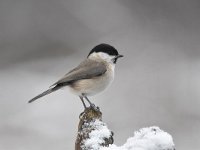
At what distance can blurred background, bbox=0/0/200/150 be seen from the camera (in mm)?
6395

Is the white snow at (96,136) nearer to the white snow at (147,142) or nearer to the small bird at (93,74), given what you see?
the white snow at (147,142)

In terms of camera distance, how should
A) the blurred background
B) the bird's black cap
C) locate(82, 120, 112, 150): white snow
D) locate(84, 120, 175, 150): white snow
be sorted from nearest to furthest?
locate(84, 120, 175, 150): white snow → locate(82, 120, 112, 150): white snow → the bird's black cap → the blurred background

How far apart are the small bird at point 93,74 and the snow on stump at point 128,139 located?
5.62 ft

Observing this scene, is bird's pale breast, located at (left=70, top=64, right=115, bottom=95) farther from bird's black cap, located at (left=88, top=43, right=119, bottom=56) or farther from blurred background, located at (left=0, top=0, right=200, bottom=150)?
blurred background, located at (left=0, top=0, right=200, bottom=150)

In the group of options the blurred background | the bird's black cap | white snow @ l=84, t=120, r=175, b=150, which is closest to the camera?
white snow @ l=84, t=120, r=175, b=150

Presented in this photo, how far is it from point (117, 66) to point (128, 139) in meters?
6.92

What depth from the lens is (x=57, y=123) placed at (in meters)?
6.68

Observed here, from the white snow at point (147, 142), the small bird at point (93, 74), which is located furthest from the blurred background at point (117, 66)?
the white snow at point (147, 142)

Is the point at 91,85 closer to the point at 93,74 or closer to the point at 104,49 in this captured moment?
the point at 93,74

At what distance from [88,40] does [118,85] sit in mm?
1562

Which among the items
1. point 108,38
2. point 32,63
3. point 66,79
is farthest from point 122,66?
point 66,79

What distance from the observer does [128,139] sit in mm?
1004

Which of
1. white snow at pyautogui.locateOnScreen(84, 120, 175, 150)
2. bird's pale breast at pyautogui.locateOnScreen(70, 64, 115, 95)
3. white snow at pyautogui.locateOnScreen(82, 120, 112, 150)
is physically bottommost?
white snow at pyautogui.locateOnScreen(84, 120, 175, 150)

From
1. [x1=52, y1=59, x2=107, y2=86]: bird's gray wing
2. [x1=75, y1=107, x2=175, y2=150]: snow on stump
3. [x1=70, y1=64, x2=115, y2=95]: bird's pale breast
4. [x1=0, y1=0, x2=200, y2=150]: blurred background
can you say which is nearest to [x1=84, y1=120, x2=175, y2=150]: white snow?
[x1=75, y1=107, x2=175, y2=150]: snow on stump
